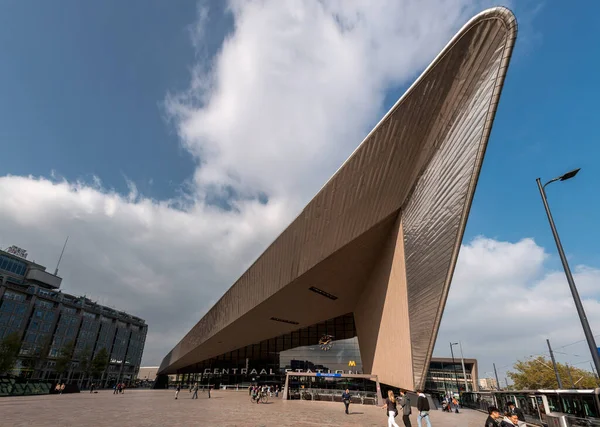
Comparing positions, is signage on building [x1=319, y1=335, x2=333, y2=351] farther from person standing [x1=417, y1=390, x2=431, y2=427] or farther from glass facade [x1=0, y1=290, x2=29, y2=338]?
glass facade [x1=0, y1=290, x2=29, y2=338]

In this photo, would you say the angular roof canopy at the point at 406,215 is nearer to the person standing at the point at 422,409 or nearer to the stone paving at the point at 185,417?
the stone paving at the point at 185,417

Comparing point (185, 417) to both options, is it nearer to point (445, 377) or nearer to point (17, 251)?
point (445, 377)

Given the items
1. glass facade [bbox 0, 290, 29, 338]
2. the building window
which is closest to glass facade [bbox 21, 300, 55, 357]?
glass facade [bbox 0, 290, 29, 338]

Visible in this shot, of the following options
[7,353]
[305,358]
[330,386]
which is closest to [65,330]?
[7,353]

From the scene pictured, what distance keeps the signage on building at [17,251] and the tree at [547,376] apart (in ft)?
302

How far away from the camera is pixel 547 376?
1519 inches

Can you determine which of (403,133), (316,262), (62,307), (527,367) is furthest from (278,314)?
(62,307)

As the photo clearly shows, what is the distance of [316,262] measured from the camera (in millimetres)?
18484

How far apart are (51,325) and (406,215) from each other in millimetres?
77328

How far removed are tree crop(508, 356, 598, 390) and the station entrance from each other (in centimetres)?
2307

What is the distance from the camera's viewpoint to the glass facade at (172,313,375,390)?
1256 inches

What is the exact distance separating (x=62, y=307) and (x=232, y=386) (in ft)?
155

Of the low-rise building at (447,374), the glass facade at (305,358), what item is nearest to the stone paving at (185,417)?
the glass facade at (305,358)

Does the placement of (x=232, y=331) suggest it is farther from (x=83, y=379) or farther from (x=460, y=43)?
(x=83, y=379)
